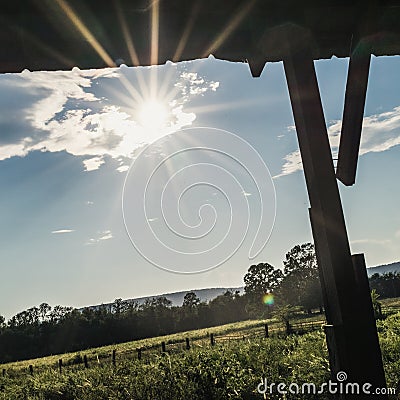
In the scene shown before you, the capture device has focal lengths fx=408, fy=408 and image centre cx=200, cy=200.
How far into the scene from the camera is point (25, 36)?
1.58 meters

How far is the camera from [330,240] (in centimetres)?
152

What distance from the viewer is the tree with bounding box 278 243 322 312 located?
5962 cm

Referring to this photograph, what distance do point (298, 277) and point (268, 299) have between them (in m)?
6.04

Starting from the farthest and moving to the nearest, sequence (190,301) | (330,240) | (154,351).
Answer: (190,301) → (154,351) → (330,240)

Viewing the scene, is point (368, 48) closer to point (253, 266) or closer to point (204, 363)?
point (204, 363)

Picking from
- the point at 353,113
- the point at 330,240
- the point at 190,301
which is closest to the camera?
the point at 330,240

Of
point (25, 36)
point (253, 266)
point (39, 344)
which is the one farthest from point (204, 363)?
point (253, 266)

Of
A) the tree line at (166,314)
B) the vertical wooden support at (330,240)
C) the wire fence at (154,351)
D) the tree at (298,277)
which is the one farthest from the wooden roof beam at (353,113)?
the tree at (298,277)

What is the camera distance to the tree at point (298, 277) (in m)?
59.6

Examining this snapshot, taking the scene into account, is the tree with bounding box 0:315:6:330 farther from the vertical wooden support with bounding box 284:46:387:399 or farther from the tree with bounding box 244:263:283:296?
the vertical wooden support with bounding box 284:46:387:399

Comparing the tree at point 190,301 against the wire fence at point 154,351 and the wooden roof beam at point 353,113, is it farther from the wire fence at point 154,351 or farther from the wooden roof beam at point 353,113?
the wooden roof beam at point 353,113

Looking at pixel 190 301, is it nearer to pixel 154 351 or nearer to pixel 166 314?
pixel 166 314

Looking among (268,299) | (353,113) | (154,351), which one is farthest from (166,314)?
(353,113)

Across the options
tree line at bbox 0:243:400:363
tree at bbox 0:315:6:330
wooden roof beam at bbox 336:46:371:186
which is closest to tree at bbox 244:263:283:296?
→ tree line at bbox 0:243:400:363
